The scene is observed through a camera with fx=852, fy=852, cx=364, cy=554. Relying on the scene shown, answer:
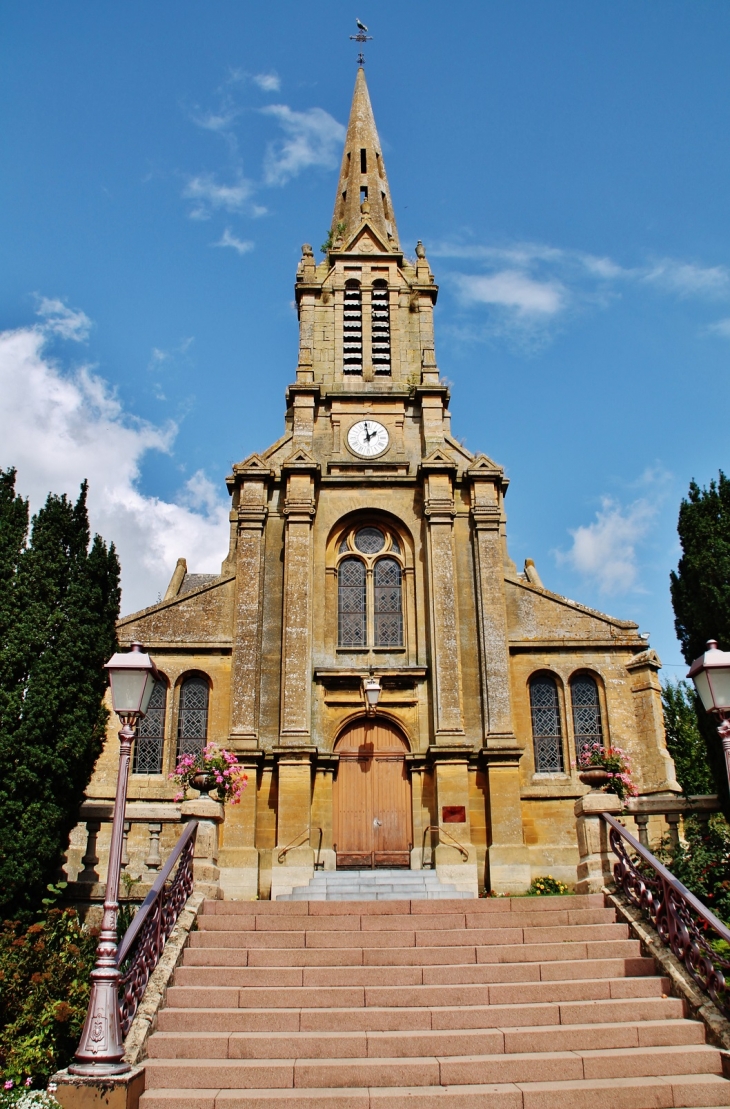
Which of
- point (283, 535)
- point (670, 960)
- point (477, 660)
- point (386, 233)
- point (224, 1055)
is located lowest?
point (224, 1055)

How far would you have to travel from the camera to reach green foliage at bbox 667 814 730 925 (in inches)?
458

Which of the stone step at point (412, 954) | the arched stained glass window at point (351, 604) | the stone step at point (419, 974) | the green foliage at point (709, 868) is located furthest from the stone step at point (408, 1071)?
the arched stained glass window at point (351, 604)

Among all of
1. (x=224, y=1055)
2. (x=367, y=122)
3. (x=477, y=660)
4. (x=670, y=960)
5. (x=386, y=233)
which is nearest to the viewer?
(x=224, y=1055)

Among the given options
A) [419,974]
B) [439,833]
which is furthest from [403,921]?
[439,833]

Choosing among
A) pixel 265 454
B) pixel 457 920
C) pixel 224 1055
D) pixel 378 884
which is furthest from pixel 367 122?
pixel 224 1055

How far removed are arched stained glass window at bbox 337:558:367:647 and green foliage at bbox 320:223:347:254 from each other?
33.9 ft

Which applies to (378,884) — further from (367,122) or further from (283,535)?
(367,122)

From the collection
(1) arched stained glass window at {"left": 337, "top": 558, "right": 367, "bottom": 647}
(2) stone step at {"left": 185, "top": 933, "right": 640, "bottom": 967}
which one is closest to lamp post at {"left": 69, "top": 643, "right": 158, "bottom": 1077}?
(2) stone step at {"left": 185, "top": 933, "right": 640, "bottom": 967}

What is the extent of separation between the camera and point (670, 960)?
985cm

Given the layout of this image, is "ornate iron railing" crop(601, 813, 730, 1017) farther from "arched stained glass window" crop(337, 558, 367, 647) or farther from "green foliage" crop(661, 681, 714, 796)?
"green foliage" crop(661, 681, 714, 796)

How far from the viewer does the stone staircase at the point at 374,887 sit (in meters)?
15.8

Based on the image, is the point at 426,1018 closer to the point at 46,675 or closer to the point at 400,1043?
the point at 400,1043

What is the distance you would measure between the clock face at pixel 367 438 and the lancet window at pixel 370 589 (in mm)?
2075

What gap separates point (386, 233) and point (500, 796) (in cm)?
1699
